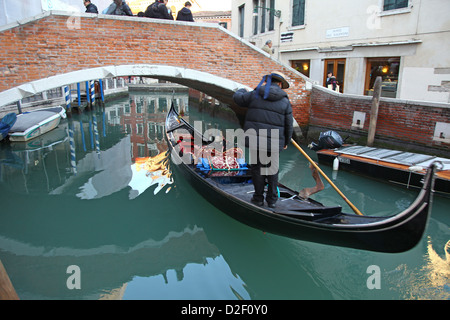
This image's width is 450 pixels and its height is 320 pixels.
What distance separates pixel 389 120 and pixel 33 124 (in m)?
6.72

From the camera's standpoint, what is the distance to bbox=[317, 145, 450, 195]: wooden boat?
3725 millimetres

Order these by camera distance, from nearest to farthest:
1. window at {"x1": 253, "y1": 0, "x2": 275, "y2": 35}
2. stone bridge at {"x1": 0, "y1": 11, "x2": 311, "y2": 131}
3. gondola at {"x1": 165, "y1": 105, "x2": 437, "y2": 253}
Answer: gondola at {"x1": 165, "y1": 105, "x2": 437, "y2": 253}, stone bridge at {"x1": 0, "y1": 11, "x2": 311, "y2": 131}, window at {"x1": 253, "y1": 0, "x2": 275, "y2": 35}

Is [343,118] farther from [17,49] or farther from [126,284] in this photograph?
[17,49]

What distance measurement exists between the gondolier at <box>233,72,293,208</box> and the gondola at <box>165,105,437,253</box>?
1.16ft

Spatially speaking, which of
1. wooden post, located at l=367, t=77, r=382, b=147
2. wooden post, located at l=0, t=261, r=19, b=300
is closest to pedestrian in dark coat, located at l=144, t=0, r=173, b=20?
wooden post, located at l=367, t=77, r=382, b=147

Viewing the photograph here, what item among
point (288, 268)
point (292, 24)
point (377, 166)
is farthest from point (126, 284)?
point (292, 24)

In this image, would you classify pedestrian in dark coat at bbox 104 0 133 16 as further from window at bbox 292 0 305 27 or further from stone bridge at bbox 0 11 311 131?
window at bbox 292 0 305 27

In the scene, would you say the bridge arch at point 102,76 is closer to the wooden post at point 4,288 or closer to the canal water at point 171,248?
the canal water at point 171,248

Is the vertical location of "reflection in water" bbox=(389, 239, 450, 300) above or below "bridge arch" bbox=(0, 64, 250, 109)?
below

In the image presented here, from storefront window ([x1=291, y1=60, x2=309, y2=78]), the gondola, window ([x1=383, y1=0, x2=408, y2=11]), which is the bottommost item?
the gondola

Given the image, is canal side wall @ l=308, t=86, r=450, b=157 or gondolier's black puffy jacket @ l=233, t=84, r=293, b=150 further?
canal side wall @ l=308, t=86, r=450, b=157

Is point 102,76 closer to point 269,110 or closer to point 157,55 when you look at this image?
point 157,55
